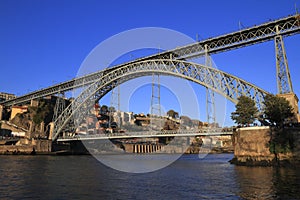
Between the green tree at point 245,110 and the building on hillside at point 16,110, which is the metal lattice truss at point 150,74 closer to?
the green tree at point 245,110

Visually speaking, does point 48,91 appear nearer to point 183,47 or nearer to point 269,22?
point 183,47

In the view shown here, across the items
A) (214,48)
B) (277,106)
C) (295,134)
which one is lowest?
(295,134)

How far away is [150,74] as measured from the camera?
43.8 metres

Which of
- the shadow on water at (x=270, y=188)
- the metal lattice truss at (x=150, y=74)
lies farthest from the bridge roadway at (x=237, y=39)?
the shadow on water at (x=270, y=188)

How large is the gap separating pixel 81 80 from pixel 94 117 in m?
25.7

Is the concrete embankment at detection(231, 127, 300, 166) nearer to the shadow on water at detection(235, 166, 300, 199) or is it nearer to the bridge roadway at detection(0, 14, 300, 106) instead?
the shadow on water at detection(235, 166, 300, 199)

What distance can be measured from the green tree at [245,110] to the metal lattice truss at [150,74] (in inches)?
54.4

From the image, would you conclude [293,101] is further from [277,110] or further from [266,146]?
[266,146]

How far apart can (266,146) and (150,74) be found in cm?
2130

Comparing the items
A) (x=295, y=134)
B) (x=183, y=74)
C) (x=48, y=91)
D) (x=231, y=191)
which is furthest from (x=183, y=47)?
(x=48, y=91)

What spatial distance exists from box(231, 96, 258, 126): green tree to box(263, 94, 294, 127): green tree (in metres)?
1.55

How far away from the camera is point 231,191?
14672 millimetres

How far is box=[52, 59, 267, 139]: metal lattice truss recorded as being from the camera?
111ft

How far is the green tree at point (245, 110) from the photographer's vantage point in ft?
102
